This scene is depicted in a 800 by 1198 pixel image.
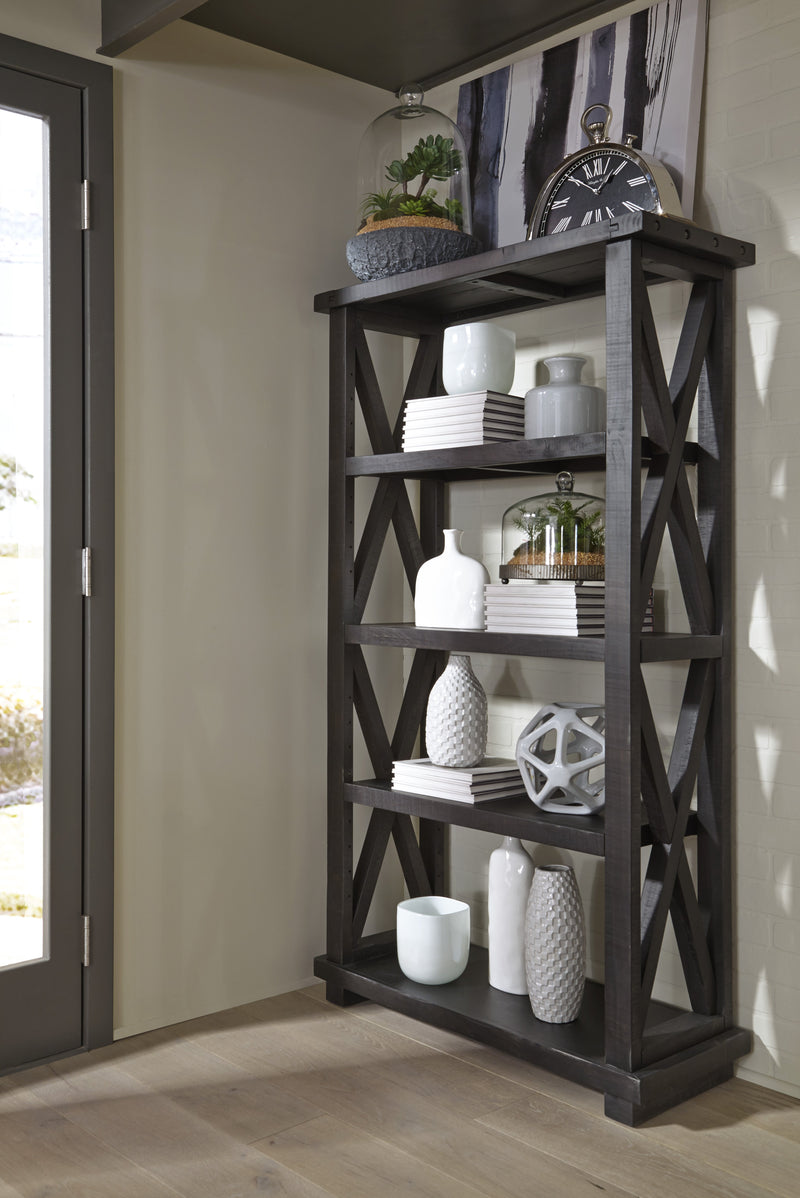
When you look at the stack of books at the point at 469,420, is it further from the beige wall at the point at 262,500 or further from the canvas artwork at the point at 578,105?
the canvas artwork at the point at 578,105

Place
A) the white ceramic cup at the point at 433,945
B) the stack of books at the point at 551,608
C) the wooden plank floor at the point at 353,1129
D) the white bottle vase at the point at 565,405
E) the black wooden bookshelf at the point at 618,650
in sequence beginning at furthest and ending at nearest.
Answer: the white ceramic cup at the point at 433,945 < the white bottle vase at the point at 565,405 < the stack of books at the point at 551,608 < the black wooden bookshelf at the point at 618,650 < the wooden plank floor at the point at 353,1129

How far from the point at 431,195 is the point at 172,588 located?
3.73 feet

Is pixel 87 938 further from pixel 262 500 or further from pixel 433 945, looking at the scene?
pixel 262 500

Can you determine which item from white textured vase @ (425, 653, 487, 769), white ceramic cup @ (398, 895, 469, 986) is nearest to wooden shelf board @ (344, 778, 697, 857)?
white textured vase @ (425, 653, 487, 769)

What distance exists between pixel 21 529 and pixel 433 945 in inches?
53.1

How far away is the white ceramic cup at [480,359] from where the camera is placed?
260cm

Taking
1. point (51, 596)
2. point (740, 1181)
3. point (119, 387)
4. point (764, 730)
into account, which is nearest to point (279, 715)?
point (51, 596)

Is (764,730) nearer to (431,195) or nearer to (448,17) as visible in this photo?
(431,195)

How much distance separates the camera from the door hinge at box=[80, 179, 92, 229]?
8.41 feet

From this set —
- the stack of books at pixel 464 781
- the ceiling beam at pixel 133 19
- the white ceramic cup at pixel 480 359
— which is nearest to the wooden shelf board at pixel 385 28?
the ceiling beam at pixel 133 19

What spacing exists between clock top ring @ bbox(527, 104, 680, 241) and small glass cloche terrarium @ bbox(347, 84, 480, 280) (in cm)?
22

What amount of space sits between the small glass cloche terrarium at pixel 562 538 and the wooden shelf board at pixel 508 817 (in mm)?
510

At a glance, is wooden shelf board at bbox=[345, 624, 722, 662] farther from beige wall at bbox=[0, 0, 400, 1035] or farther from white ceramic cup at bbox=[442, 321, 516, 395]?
white ceramic cup at bbox=[442, 321, 516, 395]

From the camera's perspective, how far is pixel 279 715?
297 centimetres
